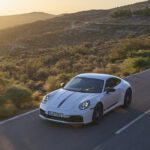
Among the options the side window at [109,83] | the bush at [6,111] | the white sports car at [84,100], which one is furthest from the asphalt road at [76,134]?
the side window at [109,83]

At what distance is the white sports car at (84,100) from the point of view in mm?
8141

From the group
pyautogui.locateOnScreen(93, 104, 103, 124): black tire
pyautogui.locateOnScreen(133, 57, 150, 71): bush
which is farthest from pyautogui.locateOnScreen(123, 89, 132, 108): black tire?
pyautogui.locateOnScreen(133, 57, 150, 71): bush

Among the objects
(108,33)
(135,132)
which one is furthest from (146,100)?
(108,33)

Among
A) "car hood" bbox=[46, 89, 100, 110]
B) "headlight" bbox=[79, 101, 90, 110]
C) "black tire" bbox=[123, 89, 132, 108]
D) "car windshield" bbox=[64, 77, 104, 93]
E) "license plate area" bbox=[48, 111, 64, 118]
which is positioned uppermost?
"car windshield" bbox=[64, 77, 104, 93]

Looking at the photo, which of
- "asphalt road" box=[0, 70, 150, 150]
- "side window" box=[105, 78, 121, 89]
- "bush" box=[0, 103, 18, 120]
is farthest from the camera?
"side window" box=[105, 78, 121, 89]

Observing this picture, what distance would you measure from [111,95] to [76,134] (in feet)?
7.02

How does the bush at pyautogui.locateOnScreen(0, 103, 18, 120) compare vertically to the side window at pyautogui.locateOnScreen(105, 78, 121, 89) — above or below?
below

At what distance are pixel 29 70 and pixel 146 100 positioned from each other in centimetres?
1459

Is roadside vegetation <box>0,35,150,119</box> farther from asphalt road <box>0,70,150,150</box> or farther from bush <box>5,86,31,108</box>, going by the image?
asphalt road <box>0,70,150,150</box>

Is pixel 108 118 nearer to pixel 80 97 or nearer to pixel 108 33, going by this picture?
pixel 80 97

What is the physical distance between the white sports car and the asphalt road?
28cm

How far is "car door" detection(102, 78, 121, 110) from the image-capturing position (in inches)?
359

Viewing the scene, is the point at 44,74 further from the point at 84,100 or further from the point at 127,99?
the point at 84,100

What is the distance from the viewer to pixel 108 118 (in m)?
9.29
